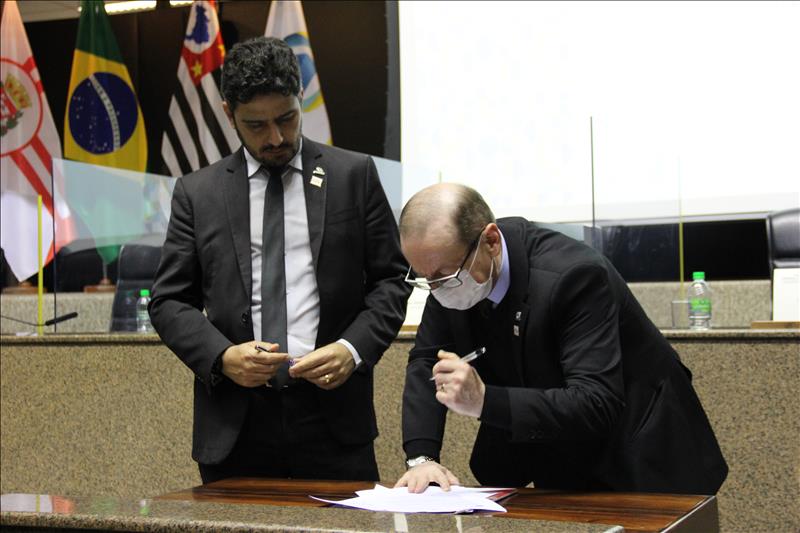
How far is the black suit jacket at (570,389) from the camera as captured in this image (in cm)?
192

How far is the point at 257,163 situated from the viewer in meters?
2.54

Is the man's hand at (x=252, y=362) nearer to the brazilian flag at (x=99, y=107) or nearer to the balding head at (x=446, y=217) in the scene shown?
the balding head at (x=446, y=217)

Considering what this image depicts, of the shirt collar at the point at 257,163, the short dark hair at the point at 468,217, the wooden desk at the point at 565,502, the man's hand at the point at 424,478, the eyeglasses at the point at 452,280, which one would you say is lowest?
the wooden desk at the point at 565,502

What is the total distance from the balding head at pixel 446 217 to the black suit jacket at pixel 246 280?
452mm

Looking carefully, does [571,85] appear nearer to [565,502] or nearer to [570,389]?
[570,389]

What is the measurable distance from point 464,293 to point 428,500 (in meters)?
0.43

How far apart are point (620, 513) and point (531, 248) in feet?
2.04

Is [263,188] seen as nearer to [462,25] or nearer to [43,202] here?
[43,202]

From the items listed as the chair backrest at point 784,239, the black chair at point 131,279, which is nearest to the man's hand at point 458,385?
the chair backrest at point 784,239

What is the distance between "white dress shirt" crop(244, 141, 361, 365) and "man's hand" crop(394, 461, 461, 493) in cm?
42

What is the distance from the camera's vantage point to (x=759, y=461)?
3340 millimetres

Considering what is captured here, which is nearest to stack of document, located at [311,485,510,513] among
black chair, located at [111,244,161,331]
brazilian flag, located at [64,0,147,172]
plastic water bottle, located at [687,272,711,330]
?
plastic water bottle, located at [687,272,711,330]

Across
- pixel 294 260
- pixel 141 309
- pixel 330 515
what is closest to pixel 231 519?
pixel 330 515

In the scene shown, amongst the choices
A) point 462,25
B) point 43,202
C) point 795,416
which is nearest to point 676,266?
point 795,416
